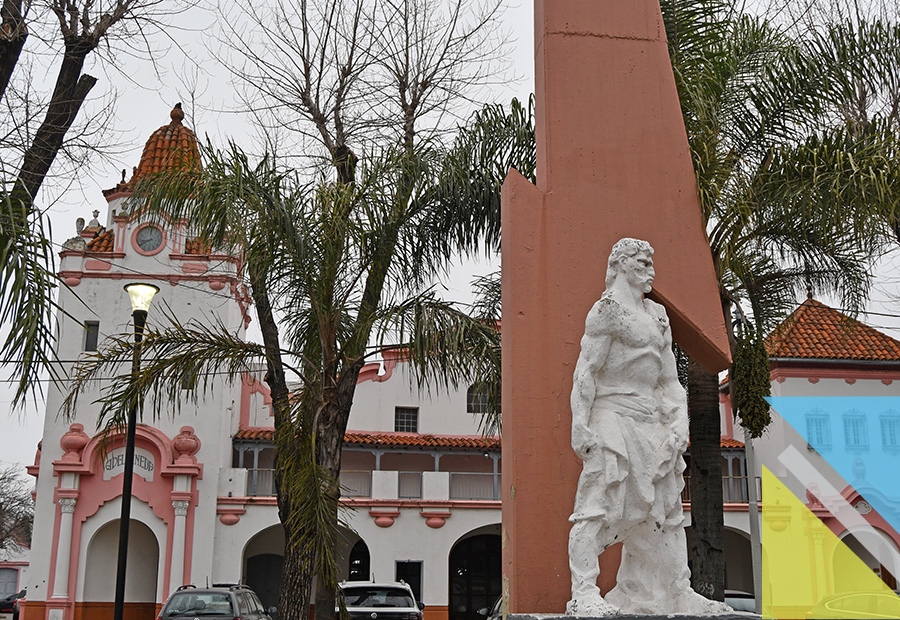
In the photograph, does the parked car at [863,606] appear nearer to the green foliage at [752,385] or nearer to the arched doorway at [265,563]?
the green foliage at [752,385]

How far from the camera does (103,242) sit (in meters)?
26.8

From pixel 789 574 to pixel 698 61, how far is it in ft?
55.0

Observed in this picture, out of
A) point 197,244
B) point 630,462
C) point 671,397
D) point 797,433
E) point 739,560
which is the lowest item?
point 739,560

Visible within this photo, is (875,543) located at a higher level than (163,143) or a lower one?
lower

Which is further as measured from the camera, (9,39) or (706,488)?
(706,488)

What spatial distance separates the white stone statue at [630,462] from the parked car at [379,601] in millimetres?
11323

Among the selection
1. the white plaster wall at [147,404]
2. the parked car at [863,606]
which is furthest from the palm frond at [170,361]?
the white plaster wall at [147,404]

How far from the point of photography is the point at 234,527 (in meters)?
25.1

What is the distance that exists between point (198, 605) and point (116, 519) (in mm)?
8992

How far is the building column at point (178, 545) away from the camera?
24.0 metres

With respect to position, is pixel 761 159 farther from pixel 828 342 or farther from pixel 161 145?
pixel 161 145

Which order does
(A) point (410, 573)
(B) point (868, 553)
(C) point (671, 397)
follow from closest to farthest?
(C) point (671, 397) < (B) point (868, 553) < (A) point (410, 573)

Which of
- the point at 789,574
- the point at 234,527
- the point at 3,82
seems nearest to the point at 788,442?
the point at 789,574

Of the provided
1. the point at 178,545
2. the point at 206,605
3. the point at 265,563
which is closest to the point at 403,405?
the point at 265,563
